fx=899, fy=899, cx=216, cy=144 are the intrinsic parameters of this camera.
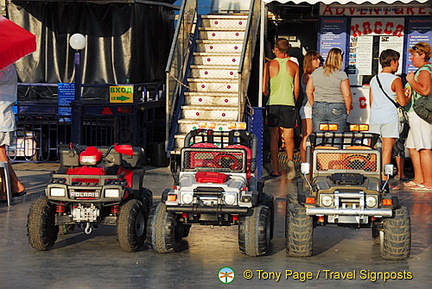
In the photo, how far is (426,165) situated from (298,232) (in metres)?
5.29

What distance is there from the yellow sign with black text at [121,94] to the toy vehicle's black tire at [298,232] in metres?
7.16

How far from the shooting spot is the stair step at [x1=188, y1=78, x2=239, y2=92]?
1588 centimetres

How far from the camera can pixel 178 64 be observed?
15.8 meters

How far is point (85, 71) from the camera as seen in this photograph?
17703 millimetres

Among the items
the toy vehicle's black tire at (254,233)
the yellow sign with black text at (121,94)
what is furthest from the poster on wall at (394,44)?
the toy vehicle's black tire at (254,233)

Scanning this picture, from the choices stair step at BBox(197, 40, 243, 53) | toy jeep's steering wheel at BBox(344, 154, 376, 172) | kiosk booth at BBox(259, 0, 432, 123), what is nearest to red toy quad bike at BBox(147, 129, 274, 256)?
toy jeep's steering wheel at BBox(344, 154, 376, 172)

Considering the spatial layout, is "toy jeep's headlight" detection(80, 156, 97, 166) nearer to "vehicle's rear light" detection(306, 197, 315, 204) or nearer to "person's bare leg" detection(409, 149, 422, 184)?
"vehicle's rear light" detection(306, 197, 315, 204)

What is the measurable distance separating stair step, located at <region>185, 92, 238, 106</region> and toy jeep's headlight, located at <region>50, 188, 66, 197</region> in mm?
7070

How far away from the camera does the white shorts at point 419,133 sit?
1334cm

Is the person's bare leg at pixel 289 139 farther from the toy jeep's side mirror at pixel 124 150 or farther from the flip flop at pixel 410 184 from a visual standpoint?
the toy jeep's side mirror at pixel 124 150

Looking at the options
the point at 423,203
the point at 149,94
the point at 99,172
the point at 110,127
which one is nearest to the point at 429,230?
the point at 423,203

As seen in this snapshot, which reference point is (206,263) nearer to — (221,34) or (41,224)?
(41,224)

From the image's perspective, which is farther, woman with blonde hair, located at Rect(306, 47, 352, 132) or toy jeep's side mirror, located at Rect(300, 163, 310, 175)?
woman with blonde hair, located at Rect(306, 47, 352, 132)

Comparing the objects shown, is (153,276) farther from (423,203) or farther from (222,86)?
(222,86)
